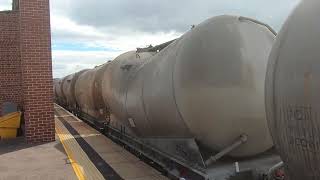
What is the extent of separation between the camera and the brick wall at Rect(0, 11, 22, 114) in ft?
56.6

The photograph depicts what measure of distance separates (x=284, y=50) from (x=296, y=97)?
1.61ft

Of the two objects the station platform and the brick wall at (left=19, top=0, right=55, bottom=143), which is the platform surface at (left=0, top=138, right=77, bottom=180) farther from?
the brick wall at (left=19, top=0, right=55, bottom=143)

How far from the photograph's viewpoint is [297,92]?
392cm

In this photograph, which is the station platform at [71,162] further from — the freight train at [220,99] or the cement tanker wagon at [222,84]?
the cement tanker wagon at [222,84]

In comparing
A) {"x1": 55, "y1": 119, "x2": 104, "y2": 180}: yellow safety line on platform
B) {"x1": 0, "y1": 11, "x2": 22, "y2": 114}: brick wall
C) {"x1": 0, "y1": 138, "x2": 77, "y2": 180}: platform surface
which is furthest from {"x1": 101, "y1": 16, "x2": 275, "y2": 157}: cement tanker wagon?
{"x1": 0, "y1": 11, "x2": 22, "y2": 114}: brick wall

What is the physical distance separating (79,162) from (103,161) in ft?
2.14

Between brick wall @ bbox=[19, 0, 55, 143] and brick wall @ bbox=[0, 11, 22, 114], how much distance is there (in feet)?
13.6

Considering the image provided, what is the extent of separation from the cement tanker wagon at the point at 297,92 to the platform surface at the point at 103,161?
4.71 meters

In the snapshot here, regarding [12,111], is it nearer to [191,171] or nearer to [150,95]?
[150,95]

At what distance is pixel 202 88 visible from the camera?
261 inches

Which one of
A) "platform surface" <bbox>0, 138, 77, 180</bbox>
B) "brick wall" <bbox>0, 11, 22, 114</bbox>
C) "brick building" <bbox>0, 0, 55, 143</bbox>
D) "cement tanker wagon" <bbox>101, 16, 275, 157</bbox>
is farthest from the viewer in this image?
"brick wall" <bbox>0, 11, 22, 114</bbox>

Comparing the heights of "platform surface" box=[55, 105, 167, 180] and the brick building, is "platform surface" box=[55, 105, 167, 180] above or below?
below

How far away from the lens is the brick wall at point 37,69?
13.4 metres

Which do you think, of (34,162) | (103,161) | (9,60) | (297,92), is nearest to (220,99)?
(297,92)
